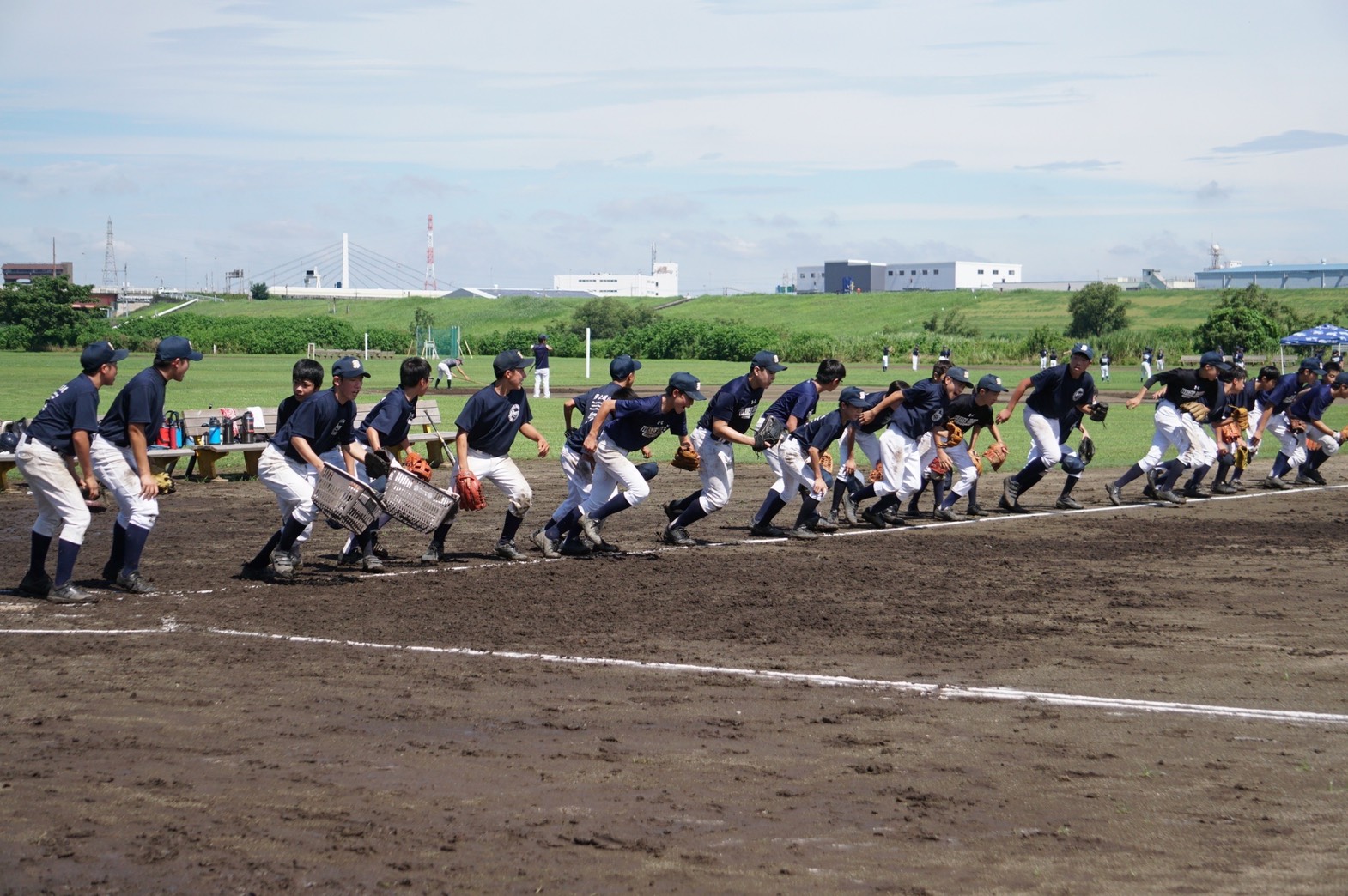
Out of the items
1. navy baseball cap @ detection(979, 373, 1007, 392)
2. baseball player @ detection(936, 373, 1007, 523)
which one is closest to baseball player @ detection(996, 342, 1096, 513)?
baseball player @ detection(936, 373, 1007, 523)

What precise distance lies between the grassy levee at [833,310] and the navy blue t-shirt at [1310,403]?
74.6 m

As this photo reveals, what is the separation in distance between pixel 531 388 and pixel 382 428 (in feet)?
103

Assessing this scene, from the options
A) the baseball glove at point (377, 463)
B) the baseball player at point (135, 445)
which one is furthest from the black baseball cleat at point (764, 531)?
the baseball player at point (135, 445)

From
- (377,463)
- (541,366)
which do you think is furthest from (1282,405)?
(541,366)

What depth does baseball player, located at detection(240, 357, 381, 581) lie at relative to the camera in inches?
407

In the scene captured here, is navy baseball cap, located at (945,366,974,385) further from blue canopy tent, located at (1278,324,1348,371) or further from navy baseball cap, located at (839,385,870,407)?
blue canopy tent, located at (1278,324,1348,371)

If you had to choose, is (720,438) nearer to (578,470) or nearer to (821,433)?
(821,433)

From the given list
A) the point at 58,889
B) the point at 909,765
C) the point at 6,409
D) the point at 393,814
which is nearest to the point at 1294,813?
the point at 909,765

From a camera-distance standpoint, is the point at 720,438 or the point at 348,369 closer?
the point at 348,369

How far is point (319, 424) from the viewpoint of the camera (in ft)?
34.2

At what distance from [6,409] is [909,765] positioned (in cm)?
2718

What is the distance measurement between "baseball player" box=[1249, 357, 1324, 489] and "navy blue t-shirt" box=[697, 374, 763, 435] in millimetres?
8897

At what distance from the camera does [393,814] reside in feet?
17.3

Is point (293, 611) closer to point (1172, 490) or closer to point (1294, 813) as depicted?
point (1294, 813)
